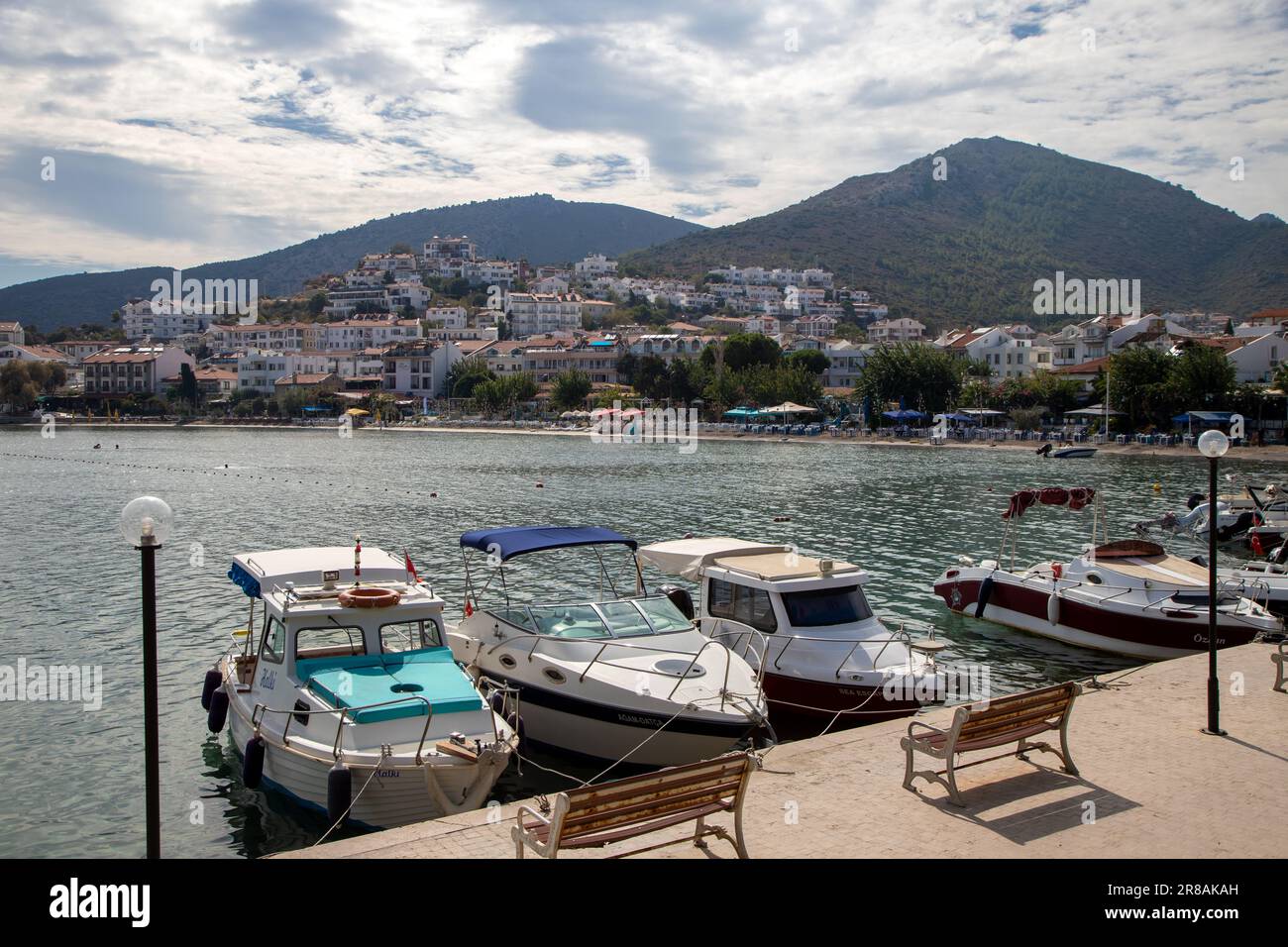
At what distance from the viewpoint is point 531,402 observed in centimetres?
14912

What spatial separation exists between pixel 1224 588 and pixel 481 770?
672 inches

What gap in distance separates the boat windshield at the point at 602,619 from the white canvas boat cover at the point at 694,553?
2.54m

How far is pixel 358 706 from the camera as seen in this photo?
11602 mm

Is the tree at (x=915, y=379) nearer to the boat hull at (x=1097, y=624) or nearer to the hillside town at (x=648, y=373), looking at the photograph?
the hillside town at (x=648, y=373)

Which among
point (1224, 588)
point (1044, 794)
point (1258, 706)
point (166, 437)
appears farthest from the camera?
point (166, 437)

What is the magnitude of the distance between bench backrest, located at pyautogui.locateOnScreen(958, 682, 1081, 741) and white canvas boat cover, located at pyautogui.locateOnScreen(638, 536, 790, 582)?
7.79 meters

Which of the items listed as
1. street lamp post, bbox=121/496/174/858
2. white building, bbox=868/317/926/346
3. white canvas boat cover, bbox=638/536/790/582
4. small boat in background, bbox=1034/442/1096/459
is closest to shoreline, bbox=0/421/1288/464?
small boat in background, bbox=1034/442/1096/459

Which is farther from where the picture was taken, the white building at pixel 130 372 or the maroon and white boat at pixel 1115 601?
the white building at pixel 130 372

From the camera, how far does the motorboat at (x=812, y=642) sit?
14914 millimetres

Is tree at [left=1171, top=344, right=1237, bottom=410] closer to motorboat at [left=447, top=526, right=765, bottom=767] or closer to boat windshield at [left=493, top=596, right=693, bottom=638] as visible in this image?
motorboat at [left=447, top=526, right=765, bottom=767]

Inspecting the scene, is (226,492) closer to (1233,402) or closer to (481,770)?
(481,770)

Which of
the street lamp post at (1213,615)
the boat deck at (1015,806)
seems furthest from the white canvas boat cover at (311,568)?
the street lamp post at (1213,615)
